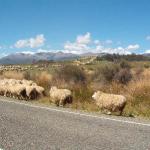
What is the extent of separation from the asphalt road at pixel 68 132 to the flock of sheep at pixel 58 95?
4.16 ft

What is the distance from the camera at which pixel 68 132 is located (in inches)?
391

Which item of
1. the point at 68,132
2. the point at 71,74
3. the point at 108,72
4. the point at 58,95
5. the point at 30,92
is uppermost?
the point at 108,72

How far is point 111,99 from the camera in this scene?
46.3 ft

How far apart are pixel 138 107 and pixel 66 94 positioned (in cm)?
318

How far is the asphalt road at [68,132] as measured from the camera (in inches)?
333

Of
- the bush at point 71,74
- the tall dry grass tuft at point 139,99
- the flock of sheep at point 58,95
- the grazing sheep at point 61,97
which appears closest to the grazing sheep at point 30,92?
the flock of sheep at point 58,95

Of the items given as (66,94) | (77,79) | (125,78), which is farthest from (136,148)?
Answer: (77,79)

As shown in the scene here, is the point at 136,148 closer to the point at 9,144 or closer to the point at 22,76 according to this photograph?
the point at 9,144

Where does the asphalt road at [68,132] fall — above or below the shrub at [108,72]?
below

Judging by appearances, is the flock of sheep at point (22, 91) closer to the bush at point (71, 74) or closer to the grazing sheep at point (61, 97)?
the grazing sheep at point (61, 97)

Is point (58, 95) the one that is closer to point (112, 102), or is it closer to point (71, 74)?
point (112, 102)

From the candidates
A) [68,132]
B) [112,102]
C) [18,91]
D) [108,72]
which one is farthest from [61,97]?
[108,72]

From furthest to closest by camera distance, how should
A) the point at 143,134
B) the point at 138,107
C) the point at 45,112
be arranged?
1. the point at 138,107
2. the point at 45,112
3. the point at 143,134

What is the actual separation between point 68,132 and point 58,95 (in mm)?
6992
